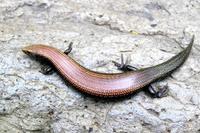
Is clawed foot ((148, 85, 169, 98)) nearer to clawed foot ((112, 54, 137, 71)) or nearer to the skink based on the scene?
the skink

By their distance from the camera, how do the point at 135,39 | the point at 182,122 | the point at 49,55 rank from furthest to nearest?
1. the point at 135,39
2. the point at 49,55
3. the point at 182,122

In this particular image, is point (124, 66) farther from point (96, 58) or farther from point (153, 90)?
point (153, 90)

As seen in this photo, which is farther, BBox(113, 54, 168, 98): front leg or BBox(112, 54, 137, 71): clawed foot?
BBox(112, 54, 137, 71): clawed foot

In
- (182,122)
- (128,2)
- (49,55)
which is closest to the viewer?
(182,122)

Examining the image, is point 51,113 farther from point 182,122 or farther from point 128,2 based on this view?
point 128,2

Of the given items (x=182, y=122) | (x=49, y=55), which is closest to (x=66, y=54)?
(x=49, y=55)

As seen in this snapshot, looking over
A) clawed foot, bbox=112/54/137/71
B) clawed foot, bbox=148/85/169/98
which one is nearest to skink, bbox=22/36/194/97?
clawed foot, bbox=148/85/169/98
